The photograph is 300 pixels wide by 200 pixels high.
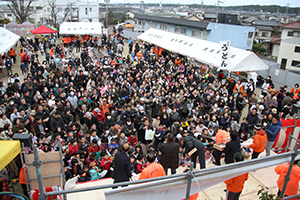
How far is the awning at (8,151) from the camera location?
3.87 metres

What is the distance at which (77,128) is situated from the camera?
6961 mm

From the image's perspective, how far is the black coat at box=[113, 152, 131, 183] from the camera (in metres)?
4.27

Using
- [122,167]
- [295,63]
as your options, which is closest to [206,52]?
[122,167]

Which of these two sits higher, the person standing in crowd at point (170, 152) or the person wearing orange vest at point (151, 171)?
the person wearing orange vest at point (151, 171)

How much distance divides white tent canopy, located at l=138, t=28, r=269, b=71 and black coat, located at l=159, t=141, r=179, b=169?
8.30 metres

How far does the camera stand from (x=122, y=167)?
14.1ft

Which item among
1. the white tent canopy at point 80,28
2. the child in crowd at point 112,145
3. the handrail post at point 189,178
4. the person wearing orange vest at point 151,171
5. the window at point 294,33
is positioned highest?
the window at point 294,33

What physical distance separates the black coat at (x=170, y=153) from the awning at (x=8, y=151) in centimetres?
296

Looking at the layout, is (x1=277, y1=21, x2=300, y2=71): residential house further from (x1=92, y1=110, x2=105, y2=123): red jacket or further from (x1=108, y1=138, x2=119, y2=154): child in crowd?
(x1=108, y1=138, x2=119, y2=154): child in crowd

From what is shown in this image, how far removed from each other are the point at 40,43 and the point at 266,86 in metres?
22.7

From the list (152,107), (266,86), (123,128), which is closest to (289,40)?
(266,86)

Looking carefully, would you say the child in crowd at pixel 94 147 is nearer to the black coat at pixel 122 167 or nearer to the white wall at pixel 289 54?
the black coat at pixel 122 167

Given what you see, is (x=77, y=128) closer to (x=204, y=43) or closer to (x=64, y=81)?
(x=64, y=81)

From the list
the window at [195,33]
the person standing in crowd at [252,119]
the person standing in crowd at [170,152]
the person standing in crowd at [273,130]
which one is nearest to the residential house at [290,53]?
the window at [195,33]
